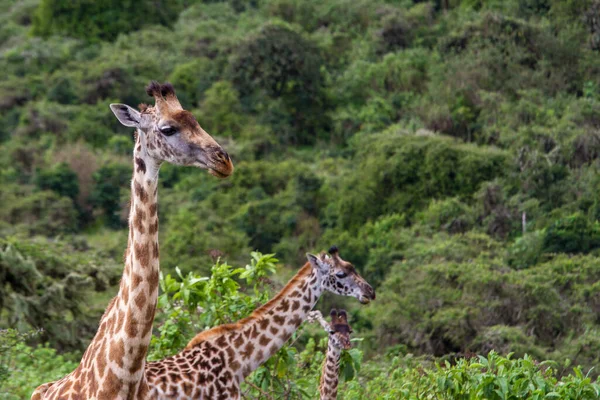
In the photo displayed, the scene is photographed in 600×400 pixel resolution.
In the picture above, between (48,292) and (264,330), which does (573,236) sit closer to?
(48,292)

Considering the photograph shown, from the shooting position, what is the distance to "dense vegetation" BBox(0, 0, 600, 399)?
11508 mm

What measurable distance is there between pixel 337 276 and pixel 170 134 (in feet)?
9.57

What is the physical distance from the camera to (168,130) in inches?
208

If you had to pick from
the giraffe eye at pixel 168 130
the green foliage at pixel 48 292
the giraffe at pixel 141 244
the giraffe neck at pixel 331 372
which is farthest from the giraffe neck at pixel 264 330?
the green foliage at pixel 48 292

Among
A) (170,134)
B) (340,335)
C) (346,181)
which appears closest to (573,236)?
(346,181)

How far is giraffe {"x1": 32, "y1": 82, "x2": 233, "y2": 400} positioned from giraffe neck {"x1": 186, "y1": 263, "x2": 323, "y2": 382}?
133 centimetres

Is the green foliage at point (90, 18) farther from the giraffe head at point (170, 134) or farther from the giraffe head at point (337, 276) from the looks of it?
the giraffe head at point (170, 134)

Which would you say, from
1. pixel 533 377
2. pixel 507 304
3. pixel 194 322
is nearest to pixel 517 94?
pixel 507 304

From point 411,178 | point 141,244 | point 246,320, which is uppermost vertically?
point 141,244

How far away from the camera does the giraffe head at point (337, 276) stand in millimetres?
7840

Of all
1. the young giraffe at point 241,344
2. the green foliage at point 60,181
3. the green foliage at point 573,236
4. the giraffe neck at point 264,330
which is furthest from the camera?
the green foliage at point 60,181

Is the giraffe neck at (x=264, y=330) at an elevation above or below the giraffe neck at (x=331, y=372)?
above

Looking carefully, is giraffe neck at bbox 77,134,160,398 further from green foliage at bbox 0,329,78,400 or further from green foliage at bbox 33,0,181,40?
green foliage at bbox 33,0,181,40

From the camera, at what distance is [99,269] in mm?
15234
